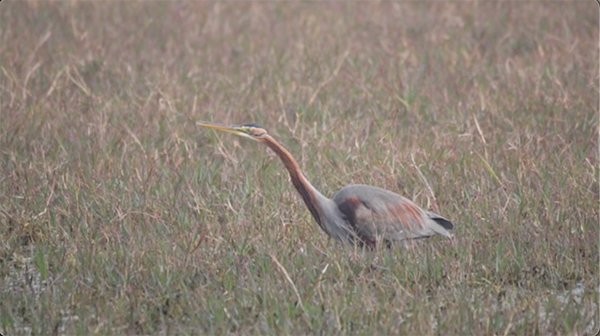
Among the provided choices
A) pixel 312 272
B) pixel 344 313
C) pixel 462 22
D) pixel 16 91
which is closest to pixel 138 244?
pixel 312 272

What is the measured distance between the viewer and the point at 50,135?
26.7ft

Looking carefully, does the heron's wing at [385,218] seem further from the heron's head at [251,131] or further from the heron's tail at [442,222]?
the heron's head at [251,131]

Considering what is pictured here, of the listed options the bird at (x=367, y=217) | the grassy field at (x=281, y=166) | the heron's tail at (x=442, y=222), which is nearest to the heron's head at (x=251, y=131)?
the bird at (x=367, y=217)

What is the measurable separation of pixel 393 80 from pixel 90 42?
113 inches

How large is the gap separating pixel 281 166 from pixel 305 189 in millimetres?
1516

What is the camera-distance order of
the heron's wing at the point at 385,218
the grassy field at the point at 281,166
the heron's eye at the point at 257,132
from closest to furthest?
the grassy field at the point at 281,166 → the heron's wing at the point at 385,218 → the heron's eye at the point at 257,132

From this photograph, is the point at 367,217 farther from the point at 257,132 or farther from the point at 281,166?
the point at 281,166

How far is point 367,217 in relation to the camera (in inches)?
239

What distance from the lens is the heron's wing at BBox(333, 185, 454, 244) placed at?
607cm

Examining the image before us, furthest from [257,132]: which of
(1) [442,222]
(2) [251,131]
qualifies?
(1) [442,222]

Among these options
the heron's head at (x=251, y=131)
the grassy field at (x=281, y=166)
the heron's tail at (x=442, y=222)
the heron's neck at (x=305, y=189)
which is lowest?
the grassy field at (x=281, y=166)

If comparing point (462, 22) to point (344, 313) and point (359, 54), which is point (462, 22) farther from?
point (344, 313)

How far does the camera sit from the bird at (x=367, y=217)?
6.07 meters

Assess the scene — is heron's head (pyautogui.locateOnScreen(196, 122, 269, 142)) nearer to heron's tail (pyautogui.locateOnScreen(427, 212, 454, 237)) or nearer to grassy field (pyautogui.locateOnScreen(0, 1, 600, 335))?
grassy field (pyautogui.locateOnScreen(0, 1, 600, 335))
